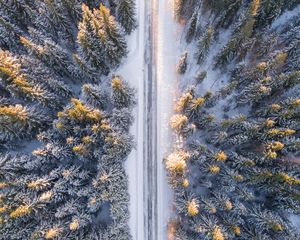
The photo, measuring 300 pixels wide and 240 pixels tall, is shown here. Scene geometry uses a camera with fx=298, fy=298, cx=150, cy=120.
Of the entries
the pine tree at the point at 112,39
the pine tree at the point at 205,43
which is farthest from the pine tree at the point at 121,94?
the pine tree at the point at 205,43

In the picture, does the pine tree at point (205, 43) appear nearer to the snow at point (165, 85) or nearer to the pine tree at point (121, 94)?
the snow at point (165, 85)

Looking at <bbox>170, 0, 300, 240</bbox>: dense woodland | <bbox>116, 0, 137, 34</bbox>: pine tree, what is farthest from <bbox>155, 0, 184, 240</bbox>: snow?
<bbox>116, 0, 137, 34</bbox>: pine tree

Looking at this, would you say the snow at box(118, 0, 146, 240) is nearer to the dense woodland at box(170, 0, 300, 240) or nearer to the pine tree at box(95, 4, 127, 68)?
the pine tree at box(95, 4, 127, 68)

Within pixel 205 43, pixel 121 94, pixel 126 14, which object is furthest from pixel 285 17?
pixel 121 94

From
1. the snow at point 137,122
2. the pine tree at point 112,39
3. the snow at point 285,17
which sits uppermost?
the snow at point 285,17

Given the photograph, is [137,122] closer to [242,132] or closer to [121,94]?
[121,94]

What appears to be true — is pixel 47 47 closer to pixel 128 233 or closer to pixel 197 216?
pixel 128 233
